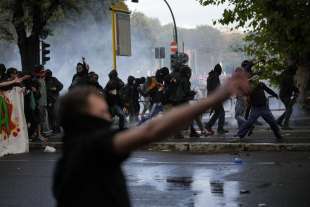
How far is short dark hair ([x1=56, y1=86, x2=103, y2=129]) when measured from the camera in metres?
3.18

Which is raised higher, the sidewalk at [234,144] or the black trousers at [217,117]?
the black trousers at [217,117]

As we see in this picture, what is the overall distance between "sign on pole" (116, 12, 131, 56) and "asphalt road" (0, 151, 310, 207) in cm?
780

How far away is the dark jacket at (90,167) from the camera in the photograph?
3027 mm

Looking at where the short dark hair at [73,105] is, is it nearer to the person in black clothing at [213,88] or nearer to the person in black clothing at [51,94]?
the person in black clothing at [213,88]

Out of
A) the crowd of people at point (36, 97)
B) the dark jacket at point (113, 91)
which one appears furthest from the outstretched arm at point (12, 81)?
the dark jacket at point (113, 91)

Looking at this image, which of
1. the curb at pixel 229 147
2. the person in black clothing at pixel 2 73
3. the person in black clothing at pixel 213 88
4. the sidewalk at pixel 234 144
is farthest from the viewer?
the person in black clothing at pixel 213 88

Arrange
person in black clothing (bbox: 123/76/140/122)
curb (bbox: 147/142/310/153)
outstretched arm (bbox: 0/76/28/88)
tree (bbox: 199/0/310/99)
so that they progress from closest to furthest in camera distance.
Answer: tree (bbox: 199/0/310/99) → curb (bbox: 147/142/310/153) → outstretched arm (bbox: 0/76/28/88) → person in black clothing (bbox: 123/76/140/122)

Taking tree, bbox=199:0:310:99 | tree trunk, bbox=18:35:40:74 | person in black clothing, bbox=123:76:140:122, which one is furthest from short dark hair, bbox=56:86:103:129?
person in black clothing, bbox=123:76:140:122

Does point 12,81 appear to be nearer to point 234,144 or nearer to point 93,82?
point 93,82

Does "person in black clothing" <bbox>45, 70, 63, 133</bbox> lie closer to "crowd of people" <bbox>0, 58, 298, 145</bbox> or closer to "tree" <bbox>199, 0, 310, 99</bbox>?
"crowd of people" <bbox>0, 58, 298, 145</bbox>

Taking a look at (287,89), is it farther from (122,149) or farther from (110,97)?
(122,149)

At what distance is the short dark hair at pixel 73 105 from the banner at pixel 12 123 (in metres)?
10.9

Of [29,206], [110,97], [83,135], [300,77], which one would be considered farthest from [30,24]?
[83,135]

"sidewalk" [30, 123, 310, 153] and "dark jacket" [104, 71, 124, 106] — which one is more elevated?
"dark jacket" [104, 71, 124, 106]
